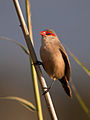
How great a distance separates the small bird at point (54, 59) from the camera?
2307 millimetres

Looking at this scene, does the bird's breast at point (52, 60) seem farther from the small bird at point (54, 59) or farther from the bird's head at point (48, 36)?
the bird's head at point (48, 36)

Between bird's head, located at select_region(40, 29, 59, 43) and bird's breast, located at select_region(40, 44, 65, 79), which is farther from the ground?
bird's head, located at select_region(40, 29, 59, 43)

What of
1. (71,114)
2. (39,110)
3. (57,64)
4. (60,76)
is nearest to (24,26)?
(39,110)

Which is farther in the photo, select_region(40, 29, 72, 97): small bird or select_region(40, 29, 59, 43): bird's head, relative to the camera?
select_region(40, 29, 59, 43): bird's head

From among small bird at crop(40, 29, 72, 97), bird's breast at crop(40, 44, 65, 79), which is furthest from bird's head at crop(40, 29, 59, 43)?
bird's breast at crop(40, 44, 65, 79)

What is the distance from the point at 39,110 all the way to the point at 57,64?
101 centimetres

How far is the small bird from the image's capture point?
7.57 ft

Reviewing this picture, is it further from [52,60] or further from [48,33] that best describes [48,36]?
[52,60]

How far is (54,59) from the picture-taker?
2.35 metres

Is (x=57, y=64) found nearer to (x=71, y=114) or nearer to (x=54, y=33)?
(x=54, y=33)

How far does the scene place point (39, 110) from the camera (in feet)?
4.72

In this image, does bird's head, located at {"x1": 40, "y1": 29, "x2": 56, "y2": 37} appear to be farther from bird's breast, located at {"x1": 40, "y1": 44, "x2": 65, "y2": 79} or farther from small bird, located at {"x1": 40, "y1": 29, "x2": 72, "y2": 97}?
bird's breast, located at {"x1": 40, "y1": 44, "x2": 65, "y2": 79}

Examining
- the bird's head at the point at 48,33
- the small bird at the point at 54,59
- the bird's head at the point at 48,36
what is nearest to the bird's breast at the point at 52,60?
the small bird at the point at 54,59

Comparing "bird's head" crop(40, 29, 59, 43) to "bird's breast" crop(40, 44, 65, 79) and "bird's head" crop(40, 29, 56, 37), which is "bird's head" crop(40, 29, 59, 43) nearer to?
"bird's head" crop(40, 29, 56, 37)
